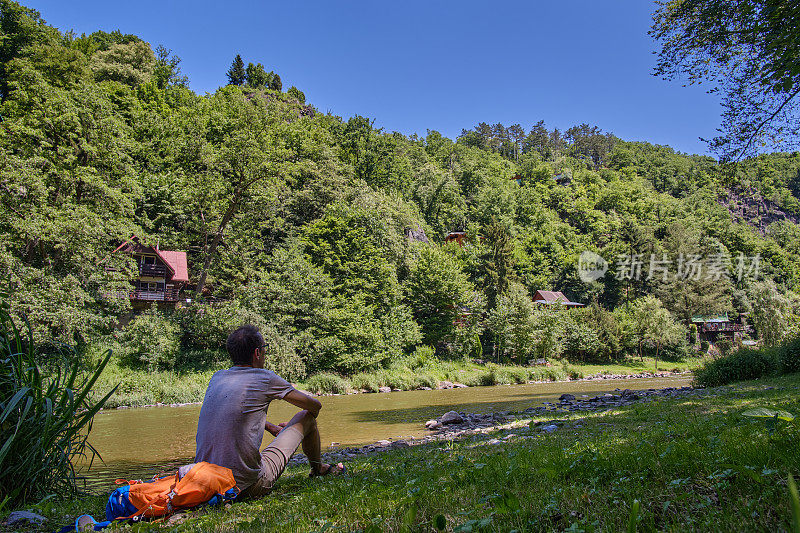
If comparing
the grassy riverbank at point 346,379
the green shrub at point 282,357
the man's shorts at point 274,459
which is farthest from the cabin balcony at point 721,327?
the man's shorts at point 274,459

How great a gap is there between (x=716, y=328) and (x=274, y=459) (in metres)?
78.7

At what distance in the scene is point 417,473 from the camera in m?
4.38

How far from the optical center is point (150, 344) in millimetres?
27391

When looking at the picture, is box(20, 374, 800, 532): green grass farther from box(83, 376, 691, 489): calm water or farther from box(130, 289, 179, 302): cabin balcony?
box(130, 289, 179, 302): cabin balcony

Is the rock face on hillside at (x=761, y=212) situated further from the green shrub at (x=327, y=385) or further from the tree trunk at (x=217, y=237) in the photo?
the tree trunk at (x=217, y=237)

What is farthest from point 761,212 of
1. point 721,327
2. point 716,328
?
point 716,328

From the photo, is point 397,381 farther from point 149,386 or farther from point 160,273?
point 160,273

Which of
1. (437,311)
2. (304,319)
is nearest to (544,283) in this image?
(437,311)

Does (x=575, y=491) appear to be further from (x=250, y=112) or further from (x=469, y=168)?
(x=469, y=168)

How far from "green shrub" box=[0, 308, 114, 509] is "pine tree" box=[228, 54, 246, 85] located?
102m

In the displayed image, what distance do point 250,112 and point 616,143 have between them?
121m

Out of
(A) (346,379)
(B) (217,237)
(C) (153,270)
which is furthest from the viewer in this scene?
(C) (153,270)

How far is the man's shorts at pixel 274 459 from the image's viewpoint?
4247mm

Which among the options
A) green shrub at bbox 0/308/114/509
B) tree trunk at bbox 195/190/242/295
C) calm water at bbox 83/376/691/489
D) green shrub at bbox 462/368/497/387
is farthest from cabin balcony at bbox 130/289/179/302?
green shrub at bbox 0/308/114/509
